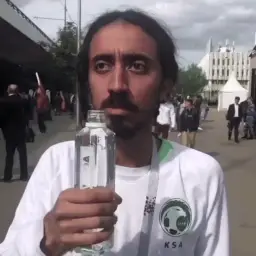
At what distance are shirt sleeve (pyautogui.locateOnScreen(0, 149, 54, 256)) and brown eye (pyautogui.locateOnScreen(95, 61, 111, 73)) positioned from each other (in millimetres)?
300

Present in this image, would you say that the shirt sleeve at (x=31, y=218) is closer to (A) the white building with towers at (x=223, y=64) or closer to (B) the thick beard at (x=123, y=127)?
(B) the thick beard at (x=123, y=127)

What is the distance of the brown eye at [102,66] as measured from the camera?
1.63 meters

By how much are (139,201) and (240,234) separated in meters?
5.87

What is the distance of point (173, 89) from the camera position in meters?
1.92

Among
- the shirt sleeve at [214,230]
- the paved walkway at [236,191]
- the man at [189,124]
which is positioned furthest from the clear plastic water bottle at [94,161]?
the man at [189,124]

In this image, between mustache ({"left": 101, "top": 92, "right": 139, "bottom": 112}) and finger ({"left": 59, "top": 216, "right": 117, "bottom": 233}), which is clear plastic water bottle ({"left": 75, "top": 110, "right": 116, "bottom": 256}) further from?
mustache ({"left": 101, "top": 92, "right": 139, "bottom": 112})

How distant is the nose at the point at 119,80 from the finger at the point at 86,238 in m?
0.40

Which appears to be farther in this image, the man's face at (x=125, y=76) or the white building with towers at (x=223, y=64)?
the white building with towers at (x=223, y=64)

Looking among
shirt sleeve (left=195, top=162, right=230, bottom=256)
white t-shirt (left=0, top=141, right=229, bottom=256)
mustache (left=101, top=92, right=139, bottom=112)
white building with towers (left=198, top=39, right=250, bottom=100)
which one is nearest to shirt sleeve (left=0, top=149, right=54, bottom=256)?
white t-shirt (left=0, top=141, right=229, bottom=256)

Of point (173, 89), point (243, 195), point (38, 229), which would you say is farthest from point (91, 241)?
point (243, 195)

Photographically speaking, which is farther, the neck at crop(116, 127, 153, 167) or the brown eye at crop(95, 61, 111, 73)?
the neck at crop(116, 127, 153, 167)

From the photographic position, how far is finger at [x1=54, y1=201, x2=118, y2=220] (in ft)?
4.19

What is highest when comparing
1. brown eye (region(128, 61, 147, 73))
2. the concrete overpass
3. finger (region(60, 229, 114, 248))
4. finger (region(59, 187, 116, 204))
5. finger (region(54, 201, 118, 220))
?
the concrete overpass

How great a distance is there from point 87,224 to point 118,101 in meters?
0.39
